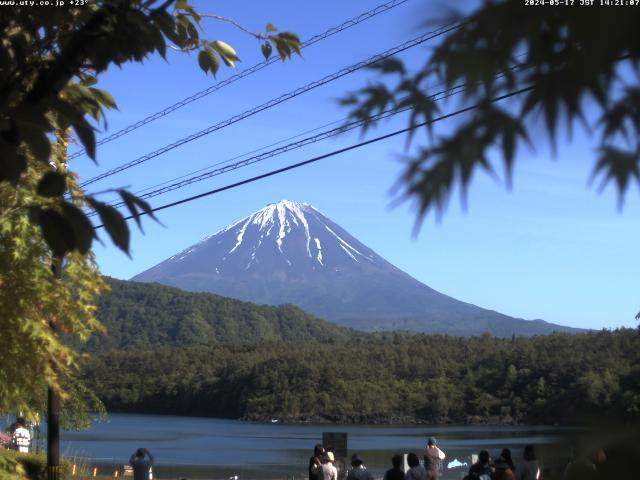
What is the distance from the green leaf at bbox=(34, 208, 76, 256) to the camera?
250 centimetres

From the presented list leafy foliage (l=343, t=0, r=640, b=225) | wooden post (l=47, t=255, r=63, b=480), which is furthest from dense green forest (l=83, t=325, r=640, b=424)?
leafy foliage (l=343, t=0, r=640, b=225)

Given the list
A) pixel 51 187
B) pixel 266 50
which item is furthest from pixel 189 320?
pixel 51 187

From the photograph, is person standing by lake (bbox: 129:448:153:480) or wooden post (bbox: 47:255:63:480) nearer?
wooden post (bbox: 47:255:63:480)

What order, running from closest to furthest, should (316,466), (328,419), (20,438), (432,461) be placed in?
(432,461) < (316,466) < (20,438) < (328,419)

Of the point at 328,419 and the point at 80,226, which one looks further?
the point at 328,419

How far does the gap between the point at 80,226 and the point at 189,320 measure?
138 meters

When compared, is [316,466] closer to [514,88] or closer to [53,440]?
[53,440]

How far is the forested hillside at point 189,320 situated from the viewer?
128 m

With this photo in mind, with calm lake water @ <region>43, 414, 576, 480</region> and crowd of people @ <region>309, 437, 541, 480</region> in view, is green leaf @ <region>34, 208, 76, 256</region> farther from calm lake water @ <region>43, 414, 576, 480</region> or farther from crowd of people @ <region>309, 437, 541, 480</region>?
calm lake water @ <region>43, 414, 576, 480</region>

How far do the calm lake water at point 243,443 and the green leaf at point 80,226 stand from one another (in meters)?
25.2

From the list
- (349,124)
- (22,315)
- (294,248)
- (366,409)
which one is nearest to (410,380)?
(366,409)

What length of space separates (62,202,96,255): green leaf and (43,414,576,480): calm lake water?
82.8 ft

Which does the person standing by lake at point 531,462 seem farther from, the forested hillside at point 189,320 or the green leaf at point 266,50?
the forested hillside at point 189,320

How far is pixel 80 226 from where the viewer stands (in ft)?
8.23
